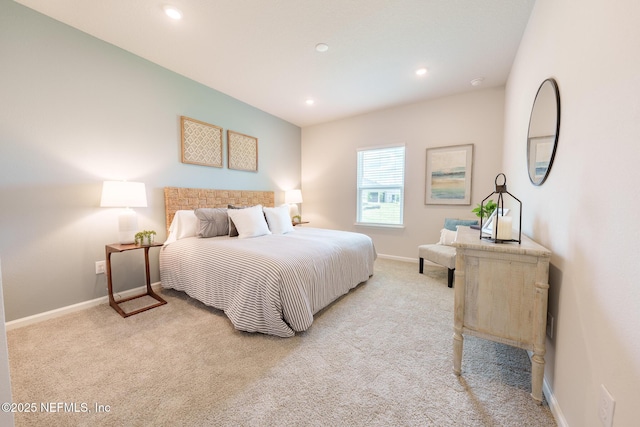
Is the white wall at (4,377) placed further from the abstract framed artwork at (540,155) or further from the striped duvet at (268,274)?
the abstract framed artwork at (540,155)

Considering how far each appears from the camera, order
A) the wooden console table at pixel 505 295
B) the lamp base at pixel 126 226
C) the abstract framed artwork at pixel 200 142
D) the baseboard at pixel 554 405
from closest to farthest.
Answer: the baseboard at pixel 554 405
the wooden console table at pixel 505 295
the lamp base at pixel 126 226
the abstract framed artwork at pixel 200 142

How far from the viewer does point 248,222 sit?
9.47ft

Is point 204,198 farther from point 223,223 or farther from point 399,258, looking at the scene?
point 399,258

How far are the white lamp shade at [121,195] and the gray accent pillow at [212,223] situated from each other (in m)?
0.62

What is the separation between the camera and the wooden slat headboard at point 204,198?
2975 millimetres

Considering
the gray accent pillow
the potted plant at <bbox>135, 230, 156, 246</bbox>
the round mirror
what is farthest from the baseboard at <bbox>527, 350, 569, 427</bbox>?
the potted plant at <bbox>135, 230, 156, 246</bbox>

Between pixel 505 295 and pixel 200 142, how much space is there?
3603 mm

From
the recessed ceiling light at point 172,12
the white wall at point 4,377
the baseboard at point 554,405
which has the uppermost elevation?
the recessed ceiling light at point 172,12

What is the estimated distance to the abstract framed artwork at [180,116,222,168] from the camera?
312 centimetres

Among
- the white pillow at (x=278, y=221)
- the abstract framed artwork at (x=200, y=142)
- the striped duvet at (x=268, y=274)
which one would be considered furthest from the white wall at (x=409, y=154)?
the abstract framed artwork at (x=200, y=142)

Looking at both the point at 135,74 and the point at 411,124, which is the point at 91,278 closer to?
the point at 135,74

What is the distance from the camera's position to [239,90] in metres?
3.44

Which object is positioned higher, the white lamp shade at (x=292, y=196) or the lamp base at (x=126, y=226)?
the white lamp shade at (x=292, y=196)

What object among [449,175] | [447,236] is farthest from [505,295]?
[449,175]
